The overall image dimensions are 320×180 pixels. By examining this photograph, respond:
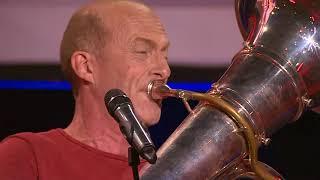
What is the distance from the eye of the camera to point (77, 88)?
Result: 1.51 metres

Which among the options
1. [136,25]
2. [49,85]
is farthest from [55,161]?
[49,85]

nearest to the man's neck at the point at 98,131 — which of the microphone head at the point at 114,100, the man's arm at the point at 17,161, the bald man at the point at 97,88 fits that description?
the bald man at the point at 97,88

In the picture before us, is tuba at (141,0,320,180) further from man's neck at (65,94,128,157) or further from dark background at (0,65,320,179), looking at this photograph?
dark background at (0,65,320,179)

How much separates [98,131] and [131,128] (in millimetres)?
475

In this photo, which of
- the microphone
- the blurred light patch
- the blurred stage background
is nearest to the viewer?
the microphone

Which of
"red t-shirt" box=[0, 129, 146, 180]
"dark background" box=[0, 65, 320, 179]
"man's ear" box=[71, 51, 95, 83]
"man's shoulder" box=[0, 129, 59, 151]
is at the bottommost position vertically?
"dark background" box=[0, 65, 320, 179]

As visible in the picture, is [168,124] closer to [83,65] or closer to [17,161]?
[83,65]

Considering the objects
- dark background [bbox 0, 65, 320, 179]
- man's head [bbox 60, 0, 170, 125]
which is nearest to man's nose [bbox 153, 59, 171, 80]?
man's head [bbox 60, 0, 170, 125]

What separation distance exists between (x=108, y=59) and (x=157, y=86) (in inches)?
6.4

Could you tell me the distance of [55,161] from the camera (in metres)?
1.33

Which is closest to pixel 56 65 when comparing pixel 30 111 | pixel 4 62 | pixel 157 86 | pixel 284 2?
pixel 4 62

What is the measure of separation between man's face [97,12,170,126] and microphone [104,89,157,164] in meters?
0.30

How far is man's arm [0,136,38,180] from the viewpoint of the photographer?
1.29 metres

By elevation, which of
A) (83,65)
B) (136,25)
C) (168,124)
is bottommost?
Result: (168,124)
